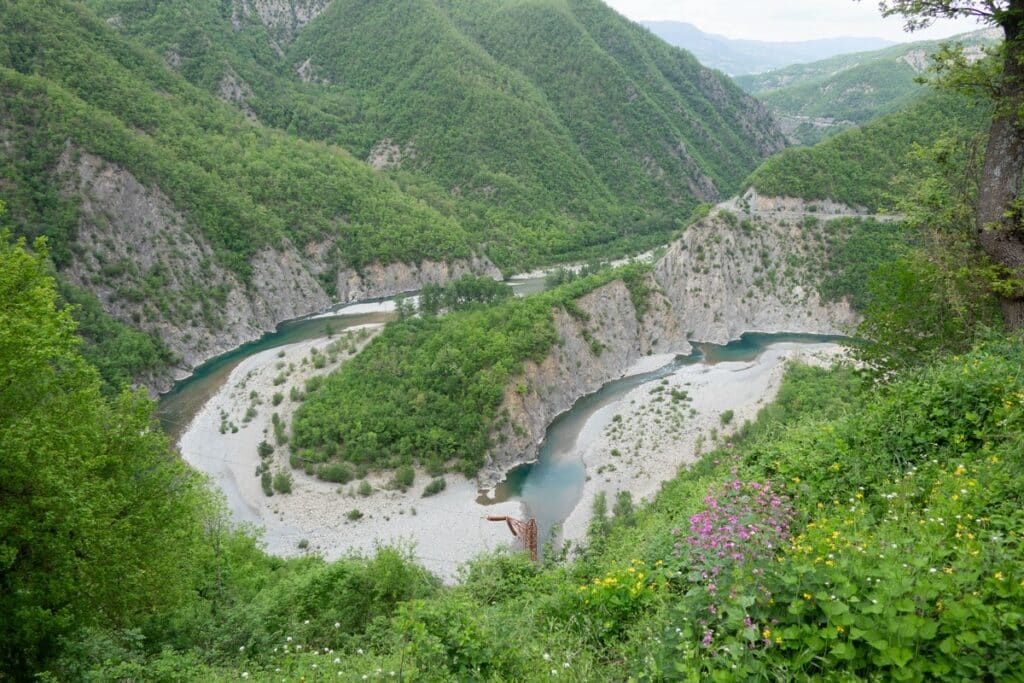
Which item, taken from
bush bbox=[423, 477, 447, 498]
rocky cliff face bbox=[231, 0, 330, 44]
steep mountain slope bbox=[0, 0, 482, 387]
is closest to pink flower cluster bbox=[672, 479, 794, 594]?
bush bbox=[423, 477, 447, 498]

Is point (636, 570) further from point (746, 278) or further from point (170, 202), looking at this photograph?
point (170, 202)

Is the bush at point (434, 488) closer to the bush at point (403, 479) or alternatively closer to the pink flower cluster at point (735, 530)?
the bush at point (403, 479)

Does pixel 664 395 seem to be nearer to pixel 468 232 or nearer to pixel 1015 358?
pixel 1015 358

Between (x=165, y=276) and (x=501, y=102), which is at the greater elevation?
(x=501, y=102)

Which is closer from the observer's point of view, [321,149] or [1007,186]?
[1007,186]

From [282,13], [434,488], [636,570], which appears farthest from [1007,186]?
[282,13]

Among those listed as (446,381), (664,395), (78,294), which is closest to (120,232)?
(78,294)

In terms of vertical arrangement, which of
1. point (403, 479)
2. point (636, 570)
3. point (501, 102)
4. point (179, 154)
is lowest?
point (403, 479)

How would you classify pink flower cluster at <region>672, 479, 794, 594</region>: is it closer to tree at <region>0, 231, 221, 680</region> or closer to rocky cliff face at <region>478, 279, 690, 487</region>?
tree at <region>0, 231, 221, 680</region>

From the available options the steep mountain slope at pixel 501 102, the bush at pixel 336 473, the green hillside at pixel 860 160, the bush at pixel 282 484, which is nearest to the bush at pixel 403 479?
the bush at pixel 336 473
